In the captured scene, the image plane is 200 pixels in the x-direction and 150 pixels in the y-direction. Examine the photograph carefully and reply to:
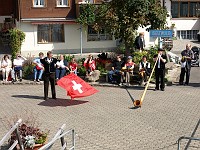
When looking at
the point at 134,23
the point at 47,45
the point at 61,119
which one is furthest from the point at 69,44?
the point at 61,119

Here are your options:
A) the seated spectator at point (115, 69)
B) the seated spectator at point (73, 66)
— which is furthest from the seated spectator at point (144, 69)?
the seated spectator at point (73, 66)

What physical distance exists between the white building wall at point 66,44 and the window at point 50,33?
0.33m

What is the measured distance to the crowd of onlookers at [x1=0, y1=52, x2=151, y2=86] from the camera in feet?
58.1

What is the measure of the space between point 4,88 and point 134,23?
22.0 feet

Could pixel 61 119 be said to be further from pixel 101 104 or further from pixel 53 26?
pixel 53 26

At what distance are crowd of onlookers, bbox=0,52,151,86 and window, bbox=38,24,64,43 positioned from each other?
32.4 feet

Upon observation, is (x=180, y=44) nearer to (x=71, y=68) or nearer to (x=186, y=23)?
(x=186, y=23)

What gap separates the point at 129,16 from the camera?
19.7 meters

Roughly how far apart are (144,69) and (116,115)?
16.7 feet

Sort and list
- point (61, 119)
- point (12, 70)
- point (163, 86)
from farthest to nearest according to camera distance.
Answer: point (12, 70) < point (163, 86) < point (61, 119)

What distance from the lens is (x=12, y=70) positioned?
18.8 metres

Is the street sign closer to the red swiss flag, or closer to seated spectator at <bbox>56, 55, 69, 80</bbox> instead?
seated spectator at <bbox>56, 55, 69, 80</bbox>

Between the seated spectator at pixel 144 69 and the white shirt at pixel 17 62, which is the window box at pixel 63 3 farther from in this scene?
the seated spectator at pixel 144 69

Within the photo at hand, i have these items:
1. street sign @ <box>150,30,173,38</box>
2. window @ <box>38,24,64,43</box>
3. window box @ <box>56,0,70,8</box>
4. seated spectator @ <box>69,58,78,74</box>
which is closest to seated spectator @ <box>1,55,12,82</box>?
seated spectator @ <box>69,58,78,74</box>
